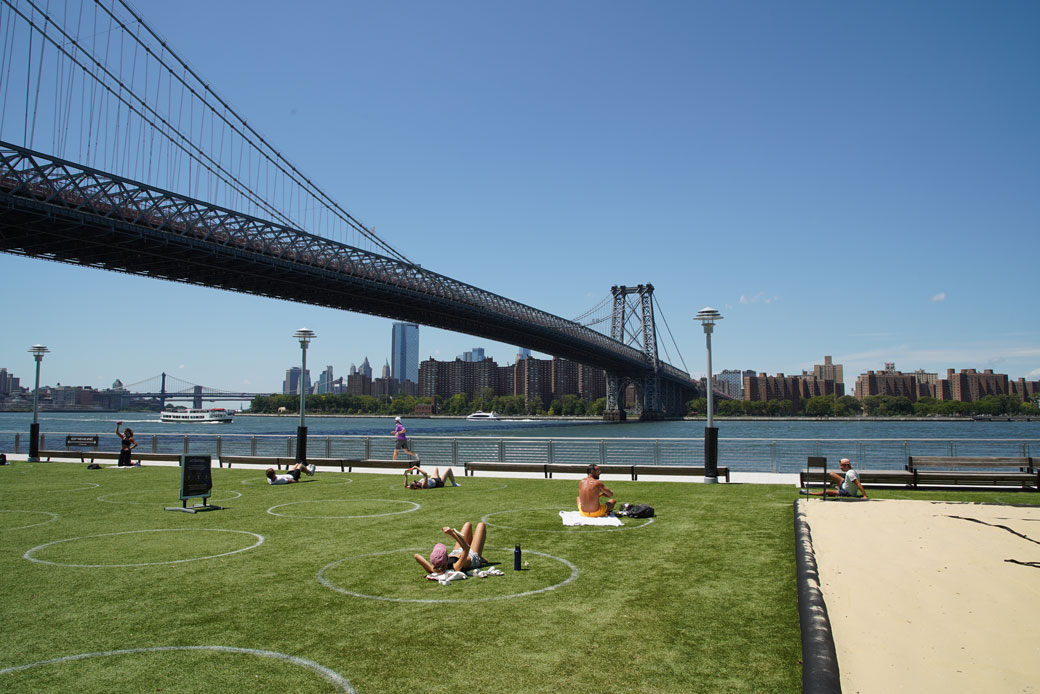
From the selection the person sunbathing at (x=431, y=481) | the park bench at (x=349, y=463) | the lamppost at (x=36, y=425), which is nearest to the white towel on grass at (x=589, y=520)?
the person sunbathing at (x=431, y=481)

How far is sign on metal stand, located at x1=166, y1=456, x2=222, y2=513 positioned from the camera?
12961mm

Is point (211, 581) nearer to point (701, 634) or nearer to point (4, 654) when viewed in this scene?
point (4, 654)

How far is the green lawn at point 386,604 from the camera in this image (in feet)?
16.5

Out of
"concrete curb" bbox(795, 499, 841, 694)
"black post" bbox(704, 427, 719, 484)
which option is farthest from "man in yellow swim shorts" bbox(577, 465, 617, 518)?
"black post" bbox(704, 427, 719, 484)

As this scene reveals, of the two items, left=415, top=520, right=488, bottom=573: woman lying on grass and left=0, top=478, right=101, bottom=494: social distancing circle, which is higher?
left=415, top=520, right=488, bottom=573: woman lying on grass

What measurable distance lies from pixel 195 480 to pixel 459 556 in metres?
7.50

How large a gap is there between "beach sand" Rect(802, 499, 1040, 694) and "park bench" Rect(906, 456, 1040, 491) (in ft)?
15.6

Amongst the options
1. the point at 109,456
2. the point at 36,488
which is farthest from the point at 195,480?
the point at 109,456

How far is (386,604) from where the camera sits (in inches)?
271

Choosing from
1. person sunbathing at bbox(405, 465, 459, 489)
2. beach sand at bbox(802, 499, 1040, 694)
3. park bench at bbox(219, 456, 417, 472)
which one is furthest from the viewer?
park bench at bbox(219, 456, 417, 472)

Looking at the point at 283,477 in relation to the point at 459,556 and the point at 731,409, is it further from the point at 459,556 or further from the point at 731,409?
the point at 731,409

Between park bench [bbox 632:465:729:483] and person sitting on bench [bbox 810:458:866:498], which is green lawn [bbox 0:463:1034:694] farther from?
park bench [bbox 632:465:729:483]

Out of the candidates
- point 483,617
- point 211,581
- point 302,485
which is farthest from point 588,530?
point 302,485

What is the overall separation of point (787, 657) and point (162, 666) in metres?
4.65
